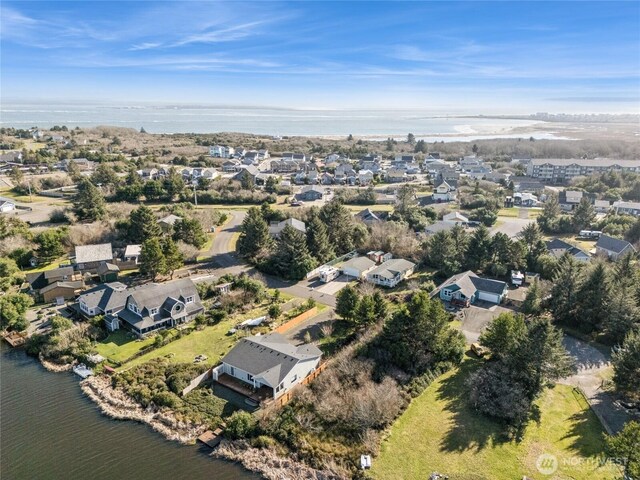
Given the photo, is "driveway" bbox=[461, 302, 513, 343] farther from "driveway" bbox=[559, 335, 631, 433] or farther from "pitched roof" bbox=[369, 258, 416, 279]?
"pitched roof" bbox=[369, 258, 416, 279]

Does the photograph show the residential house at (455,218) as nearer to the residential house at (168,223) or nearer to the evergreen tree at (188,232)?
the evergreen tree at (188,232)

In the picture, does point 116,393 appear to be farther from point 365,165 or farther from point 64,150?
point 64,150

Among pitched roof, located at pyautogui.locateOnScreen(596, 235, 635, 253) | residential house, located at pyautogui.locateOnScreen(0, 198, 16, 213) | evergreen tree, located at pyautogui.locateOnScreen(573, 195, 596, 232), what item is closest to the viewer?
pitched roof, located at pyautogui.locateOnScreen(596, 235, 635, 253)

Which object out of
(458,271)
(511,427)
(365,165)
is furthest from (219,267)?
Answer: (365,165)

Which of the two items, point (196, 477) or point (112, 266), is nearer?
point (196, 477)

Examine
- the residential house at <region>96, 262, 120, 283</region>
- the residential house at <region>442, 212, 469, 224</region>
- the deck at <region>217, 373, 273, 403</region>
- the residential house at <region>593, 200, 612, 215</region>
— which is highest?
the residential house at <region>593, 200, 612, 215</region>

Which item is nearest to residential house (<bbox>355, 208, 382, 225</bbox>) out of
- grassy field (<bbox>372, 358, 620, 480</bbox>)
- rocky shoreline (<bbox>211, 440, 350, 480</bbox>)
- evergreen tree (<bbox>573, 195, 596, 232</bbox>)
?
evergreen tree (<bbox>573, 195, 596, 232</bbox>)
